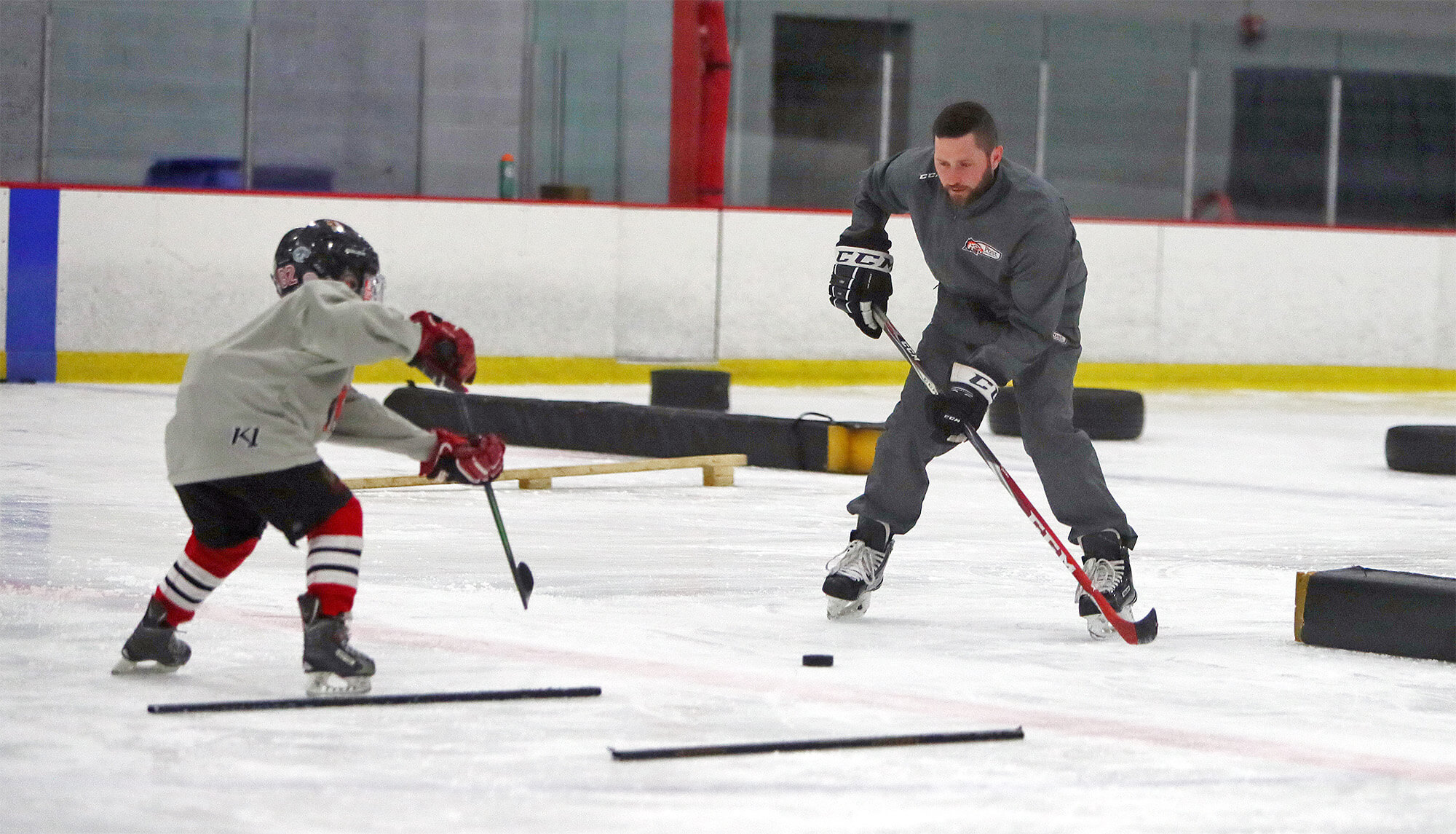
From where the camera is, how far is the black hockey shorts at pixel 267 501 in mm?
2533

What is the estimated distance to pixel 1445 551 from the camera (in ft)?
A: 14.7

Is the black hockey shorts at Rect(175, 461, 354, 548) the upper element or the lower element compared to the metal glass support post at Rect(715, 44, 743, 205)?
lower

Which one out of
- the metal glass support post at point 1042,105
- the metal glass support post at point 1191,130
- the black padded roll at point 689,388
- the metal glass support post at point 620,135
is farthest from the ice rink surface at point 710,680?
the metal glass support post at point 1191,130

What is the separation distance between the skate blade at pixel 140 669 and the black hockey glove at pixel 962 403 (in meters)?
1.27

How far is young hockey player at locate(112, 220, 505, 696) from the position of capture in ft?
→ 8.20

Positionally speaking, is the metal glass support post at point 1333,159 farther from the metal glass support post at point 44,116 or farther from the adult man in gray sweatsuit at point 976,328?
the adult man in gray sweatsuit at point 976,328

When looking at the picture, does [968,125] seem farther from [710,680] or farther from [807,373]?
[807,373]

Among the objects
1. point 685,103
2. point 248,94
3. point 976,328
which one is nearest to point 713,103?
point 685,103

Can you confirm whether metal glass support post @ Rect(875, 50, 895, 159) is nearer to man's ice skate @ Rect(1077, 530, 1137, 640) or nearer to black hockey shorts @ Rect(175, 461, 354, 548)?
man's ice skate @ Rect(1077, 530, 1137, 640)

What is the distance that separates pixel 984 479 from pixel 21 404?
3.74 meters

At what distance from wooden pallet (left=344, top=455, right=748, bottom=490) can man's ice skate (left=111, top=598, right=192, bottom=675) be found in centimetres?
172

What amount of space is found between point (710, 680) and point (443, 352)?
0.62 m

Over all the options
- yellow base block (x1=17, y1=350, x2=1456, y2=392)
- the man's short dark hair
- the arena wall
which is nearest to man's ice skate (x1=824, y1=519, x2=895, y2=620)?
the man's short dark hair

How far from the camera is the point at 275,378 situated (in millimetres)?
2516
